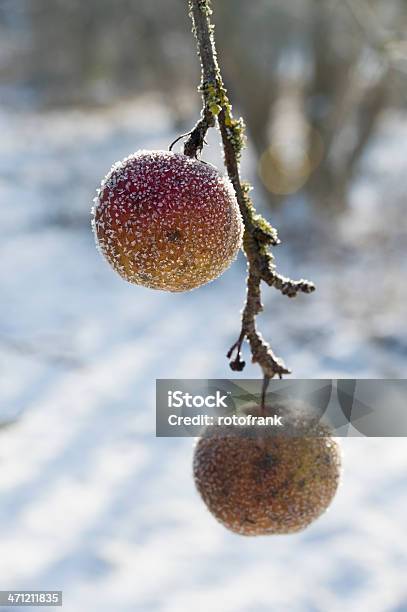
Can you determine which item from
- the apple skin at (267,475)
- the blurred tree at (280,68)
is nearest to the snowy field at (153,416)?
the blurred tree at (280,68)

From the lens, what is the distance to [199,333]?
6.15 m

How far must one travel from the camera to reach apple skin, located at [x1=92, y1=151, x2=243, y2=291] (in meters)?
0.63

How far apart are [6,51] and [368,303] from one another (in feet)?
40.4

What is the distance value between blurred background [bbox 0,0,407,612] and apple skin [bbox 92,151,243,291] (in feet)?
6.13

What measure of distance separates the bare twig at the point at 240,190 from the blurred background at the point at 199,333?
6.02ft

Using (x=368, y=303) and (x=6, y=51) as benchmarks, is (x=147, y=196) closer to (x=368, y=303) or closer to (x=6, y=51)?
(x=368, y=303)

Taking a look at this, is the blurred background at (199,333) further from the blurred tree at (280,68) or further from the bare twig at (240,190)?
the bare twig at (240,190)

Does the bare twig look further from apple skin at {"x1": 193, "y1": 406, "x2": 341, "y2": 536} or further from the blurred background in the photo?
the blurred background

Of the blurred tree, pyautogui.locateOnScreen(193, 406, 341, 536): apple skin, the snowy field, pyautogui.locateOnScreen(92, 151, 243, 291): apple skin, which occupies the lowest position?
pyautogui.locateOnScreen(193, 406, 341, 536): apple skin

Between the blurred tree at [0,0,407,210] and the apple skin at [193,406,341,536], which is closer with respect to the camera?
the apple skin at [193,406,341,536]

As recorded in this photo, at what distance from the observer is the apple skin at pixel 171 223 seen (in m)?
0.63

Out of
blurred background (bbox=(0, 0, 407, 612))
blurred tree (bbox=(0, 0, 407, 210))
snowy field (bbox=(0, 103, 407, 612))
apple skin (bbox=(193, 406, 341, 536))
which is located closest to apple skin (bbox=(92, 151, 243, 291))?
apple skin (bbox=(193, 406, 341, 536))

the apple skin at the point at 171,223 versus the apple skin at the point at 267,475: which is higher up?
the apple skin at the point at 171,223

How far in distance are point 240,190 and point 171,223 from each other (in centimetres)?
7
